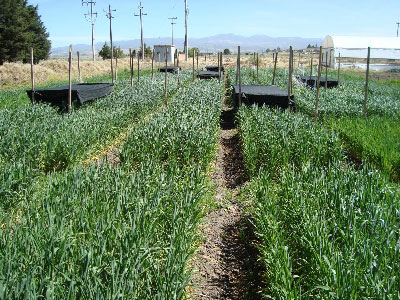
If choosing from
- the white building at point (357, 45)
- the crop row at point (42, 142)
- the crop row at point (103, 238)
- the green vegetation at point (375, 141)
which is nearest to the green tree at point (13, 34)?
the white building at point (357, 45)

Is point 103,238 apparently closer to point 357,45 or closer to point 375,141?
point 375,141

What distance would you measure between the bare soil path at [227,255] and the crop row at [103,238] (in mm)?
343

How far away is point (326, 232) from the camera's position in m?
4.22

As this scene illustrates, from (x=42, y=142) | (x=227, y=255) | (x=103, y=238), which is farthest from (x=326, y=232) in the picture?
(x=42, y=142)

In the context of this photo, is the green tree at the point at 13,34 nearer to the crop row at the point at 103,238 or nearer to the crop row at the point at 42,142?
the crop row at the point at 42,142

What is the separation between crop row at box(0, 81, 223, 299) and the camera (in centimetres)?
303

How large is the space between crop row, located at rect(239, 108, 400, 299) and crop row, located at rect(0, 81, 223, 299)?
2.85 ft

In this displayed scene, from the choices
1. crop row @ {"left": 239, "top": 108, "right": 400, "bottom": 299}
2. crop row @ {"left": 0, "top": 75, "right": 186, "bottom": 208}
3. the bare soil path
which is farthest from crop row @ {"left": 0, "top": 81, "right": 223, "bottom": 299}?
crop row @ {"left": 239, "top": 108, "right": 400, "bottom": 299}

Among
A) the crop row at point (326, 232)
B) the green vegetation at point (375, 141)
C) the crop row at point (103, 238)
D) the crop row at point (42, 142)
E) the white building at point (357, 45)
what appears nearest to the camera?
the crop row at point (103, 238)

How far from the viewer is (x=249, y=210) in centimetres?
652

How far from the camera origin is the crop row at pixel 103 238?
3031 millimetres

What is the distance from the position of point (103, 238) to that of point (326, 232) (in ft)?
A: 7.18

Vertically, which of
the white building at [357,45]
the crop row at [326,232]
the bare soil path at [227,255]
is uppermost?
the white building at [357,45]

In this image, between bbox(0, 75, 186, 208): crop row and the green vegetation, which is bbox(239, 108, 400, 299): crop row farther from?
bbox(0, 75, 186, 208): crop row
